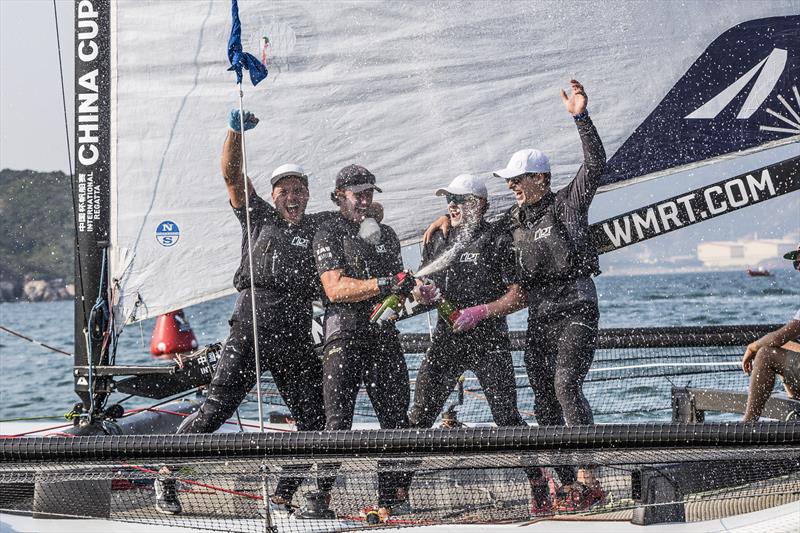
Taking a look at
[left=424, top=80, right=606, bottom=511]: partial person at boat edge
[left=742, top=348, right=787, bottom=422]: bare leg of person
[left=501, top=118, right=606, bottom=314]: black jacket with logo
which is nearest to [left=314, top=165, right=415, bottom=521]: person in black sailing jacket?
[left=424, top=80, right=606, bottom=511]: partial person at boat edge

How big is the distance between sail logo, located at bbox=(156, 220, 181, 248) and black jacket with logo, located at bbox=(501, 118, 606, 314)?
5.80 ft

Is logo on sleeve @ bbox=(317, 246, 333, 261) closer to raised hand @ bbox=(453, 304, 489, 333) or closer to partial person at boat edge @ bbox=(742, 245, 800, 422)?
raised hand @ bbox=(453, 304, 489, 333)

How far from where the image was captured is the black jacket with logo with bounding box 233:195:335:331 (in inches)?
188

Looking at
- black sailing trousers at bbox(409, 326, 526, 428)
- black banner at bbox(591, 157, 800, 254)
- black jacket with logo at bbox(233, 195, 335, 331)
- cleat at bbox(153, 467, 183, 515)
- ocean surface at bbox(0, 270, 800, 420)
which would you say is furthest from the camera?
ocean surface at bbox(0, 270, 800, 420)

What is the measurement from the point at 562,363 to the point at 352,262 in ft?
3.31

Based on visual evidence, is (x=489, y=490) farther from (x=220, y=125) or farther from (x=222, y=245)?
(x=220, y=125)

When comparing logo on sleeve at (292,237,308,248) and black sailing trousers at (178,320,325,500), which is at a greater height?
logo on sleeve at (292,237,308,248)

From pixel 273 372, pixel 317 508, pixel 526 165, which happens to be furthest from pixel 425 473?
pixel 526 165

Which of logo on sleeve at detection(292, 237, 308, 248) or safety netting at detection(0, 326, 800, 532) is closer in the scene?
safety netting at detection(0, 326, 800, 532)

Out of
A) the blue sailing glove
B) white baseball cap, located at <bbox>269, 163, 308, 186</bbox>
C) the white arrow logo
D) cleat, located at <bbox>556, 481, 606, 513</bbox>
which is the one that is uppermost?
the white arrow logo

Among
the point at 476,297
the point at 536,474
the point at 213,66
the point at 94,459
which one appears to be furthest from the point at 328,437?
the point at 213,66

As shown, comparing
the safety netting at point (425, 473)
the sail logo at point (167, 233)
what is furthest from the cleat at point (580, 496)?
the sail logo at point (167, 233)

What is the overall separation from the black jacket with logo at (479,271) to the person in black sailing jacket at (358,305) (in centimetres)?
24

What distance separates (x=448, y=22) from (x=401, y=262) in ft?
4.30
